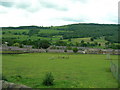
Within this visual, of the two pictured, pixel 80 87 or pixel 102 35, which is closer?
pixel 80 87

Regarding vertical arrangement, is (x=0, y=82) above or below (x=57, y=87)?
above

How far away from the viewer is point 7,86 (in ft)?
35.9

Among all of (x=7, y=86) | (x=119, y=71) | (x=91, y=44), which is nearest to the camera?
(x=7, y=86)

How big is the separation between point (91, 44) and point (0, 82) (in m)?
125

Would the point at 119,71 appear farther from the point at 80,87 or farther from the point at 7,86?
the point at 7,86

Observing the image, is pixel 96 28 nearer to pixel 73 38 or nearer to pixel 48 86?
pixel 73 38

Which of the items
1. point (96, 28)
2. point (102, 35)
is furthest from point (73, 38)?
point (96, 28)

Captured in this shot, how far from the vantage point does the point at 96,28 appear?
655 feet

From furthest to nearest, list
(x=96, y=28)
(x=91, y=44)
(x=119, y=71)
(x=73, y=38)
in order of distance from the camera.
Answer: (x=96, y=28) < (x=73, y=38) < (x=91, y=44) < (x=119, y=71)

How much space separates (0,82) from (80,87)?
21.3 feet

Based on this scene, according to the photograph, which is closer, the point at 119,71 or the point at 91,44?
the point at 119,71

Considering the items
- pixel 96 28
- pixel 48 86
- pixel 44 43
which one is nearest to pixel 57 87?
pixel 48 86

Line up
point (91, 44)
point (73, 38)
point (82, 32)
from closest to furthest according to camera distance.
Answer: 1. point (91, 44)
2. point (73, 38)
3. point (82, 32)

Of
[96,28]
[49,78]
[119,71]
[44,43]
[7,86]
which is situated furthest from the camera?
[96,28]
